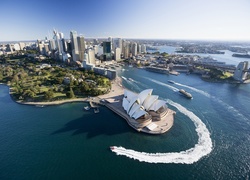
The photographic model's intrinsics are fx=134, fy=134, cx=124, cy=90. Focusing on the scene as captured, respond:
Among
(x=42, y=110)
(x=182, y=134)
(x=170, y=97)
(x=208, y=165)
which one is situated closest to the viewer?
(x=208, y=165)

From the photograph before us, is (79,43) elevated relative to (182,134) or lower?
elevated

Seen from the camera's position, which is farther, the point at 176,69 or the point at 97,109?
the point at 176,69

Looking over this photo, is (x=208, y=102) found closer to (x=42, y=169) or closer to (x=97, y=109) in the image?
(x=97, y=109)

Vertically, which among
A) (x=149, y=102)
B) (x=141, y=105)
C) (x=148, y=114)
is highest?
(x=149, y=102)

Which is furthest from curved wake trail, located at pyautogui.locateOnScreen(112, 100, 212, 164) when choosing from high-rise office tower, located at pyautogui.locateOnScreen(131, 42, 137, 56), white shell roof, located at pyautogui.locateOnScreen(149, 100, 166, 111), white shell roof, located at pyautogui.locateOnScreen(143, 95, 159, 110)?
high-rise office tower, located at pyautogui.locateOnScreen(131, 42, 137, 56)

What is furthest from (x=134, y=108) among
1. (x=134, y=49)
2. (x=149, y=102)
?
(x=134, y=49)

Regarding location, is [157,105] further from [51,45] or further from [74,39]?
[51,45]

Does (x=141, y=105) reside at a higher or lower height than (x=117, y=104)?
higher

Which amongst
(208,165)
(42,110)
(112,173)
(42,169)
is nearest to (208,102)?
(208,165)
